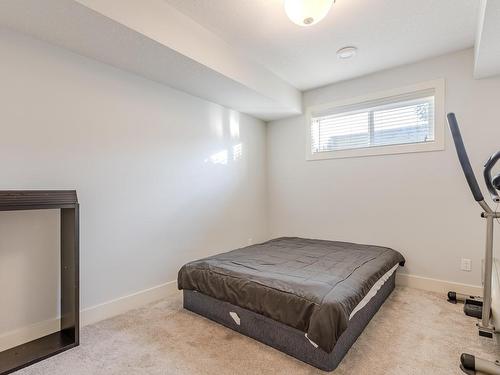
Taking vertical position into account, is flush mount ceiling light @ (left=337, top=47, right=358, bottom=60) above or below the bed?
above

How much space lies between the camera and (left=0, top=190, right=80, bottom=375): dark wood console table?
1608 mm

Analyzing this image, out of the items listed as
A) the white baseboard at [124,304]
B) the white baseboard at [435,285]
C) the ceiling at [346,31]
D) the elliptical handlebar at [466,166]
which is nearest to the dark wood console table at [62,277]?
the white baseboard at [124,304]

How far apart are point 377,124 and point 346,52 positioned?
1.00 meters

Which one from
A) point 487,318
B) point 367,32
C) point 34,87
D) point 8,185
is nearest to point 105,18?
point 34,87

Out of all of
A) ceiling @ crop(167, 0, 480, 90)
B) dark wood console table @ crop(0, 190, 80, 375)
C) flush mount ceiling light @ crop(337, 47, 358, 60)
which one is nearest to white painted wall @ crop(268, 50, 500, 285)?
ceiling @ crop(167, 0, 480, 90)

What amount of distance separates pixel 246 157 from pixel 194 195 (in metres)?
1.09

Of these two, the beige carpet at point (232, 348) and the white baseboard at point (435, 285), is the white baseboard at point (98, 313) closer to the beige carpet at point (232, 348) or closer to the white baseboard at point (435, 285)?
the beige carpet at point (232, 348)

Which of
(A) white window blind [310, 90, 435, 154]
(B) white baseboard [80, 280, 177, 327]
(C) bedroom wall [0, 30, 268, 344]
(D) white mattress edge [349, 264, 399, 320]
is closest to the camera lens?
(D) white mattress edge [349, 264, 399, 320]

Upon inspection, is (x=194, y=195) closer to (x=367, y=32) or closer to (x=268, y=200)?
(x=268, y=200)

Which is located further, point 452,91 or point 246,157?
point 246,157

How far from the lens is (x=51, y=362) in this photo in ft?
5.44

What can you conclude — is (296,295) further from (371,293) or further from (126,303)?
(126,303)

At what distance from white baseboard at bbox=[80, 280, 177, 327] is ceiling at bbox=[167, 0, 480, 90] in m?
2.45

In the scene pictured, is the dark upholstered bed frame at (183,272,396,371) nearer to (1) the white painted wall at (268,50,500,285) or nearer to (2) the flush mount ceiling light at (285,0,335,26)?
(1) the white painted wall at (268,50,500,285)
